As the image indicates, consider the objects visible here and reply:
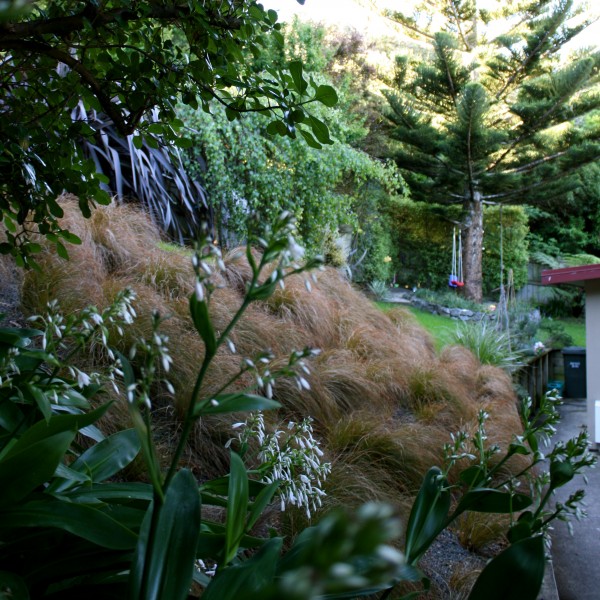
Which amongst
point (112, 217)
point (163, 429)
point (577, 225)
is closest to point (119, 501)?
point (163, 429)

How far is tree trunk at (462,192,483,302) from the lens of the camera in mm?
14906

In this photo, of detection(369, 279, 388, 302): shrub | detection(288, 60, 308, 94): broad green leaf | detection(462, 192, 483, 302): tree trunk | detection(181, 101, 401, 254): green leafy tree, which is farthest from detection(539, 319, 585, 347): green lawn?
detection(288, 60, 308, 94): broad green leaf

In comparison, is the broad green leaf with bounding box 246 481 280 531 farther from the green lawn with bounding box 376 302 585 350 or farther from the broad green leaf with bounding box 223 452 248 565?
the green lawn with bounding box 376 302 585 350

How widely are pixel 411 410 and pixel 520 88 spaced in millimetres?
11655

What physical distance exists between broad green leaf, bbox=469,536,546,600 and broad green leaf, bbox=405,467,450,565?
0.36 feet

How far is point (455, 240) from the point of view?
1706 centimetres

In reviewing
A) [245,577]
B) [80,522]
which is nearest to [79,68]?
[80,522]

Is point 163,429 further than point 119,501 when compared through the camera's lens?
Yes

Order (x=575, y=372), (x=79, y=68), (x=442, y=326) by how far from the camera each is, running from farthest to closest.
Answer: (x=575, y=372), (x=442, y=326), (x=79, y=68)

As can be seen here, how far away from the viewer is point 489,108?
500 inches

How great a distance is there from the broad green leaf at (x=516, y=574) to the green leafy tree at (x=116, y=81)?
81 cm

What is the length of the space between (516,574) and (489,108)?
13.1m

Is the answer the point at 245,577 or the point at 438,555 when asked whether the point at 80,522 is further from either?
the point at 438,555

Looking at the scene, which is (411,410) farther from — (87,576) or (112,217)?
(87,576)
